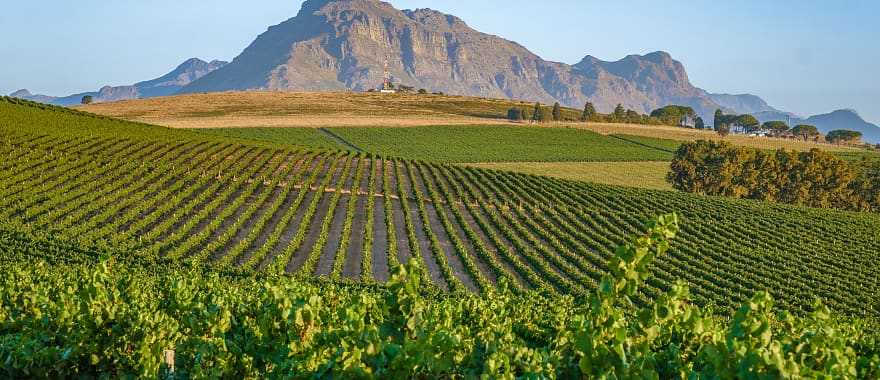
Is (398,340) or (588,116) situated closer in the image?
(398,340)

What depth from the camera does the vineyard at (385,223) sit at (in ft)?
113

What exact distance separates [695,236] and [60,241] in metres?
41.4

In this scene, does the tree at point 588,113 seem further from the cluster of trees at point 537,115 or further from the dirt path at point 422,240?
the dirt path at point 422,240

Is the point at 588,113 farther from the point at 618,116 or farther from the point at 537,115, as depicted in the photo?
the point at 537,115

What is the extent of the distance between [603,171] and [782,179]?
22417 mm

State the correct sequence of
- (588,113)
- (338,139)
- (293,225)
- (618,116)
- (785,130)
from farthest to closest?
(785,130), (618,116), (588,113), (338,139), (293,225)

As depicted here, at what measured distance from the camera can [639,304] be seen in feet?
103

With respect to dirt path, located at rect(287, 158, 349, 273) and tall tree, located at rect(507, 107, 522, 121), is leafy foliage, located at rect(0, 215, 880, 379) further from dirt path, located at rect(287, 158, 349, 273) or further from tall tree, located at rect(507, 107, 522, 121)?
tall tree, located at rect(507, 107, 522, 121)

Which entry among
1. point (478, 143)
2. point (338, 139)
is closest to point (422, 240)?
point (478, 143)

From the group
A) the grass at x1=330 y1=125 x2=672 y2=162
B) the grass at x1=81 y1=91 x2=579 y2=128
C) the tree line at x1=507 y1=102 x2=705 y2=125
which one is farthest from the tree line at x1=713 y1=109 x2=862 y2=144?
the grass at x1=81 y1=91 x2=579 y2=128

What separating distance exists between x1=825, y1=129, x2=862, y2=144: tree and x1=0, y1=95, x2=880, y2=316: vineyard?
345ft

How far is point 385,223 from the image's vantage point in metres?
46.2

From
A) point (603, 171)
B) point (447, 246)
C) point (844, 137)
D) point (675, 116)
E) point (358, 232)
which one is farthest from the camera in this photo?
point (675, 116)

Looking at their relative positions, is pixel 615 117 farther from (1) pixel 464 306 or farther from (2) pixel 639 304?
(1) pixel 464 306
